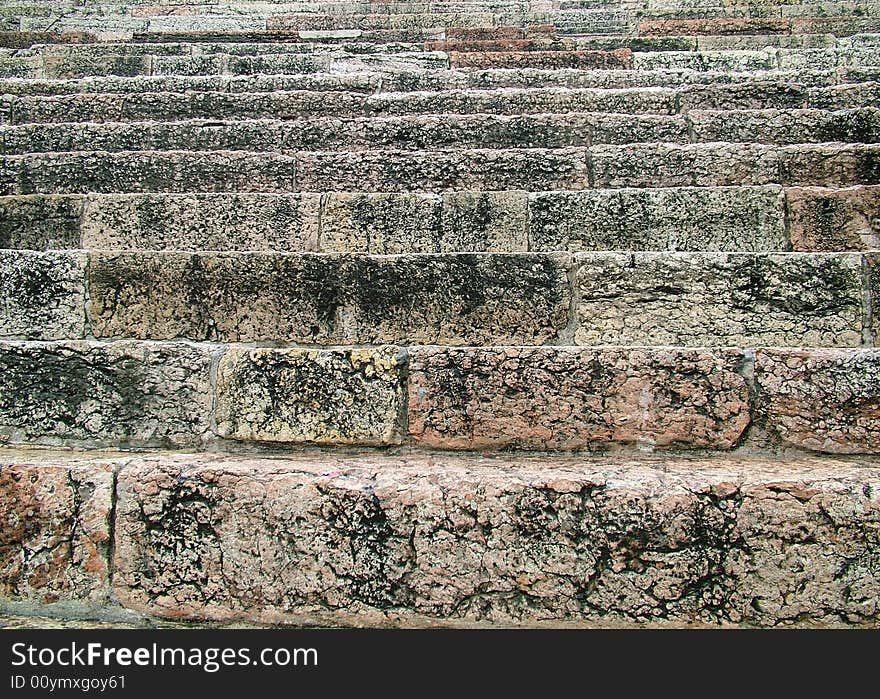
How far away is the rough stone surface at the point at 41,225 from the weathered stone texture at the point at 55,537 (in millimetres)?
1268

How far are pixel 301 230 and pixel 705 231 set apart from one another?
175cm

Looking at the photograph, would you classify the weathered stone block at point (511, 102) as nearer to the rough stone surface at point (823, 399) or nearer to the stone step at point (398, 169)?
the stone step at point (398, 169)

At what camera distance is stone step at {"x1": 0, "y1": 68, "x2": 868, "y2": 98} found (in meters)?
4.38

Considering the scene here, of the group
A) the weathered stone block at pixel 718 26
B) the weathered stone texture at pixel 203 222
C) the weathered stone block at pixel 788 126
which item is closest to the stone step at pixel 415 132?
the weathered stone block at pixel 788 126

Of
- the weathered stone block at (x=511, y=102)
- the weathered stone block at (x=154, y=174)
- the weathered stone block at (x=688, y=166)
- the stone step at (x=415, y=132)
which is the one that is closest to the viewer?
the weathered stone block at (x=688, y=166)

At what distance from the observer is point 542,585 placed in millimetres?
2037

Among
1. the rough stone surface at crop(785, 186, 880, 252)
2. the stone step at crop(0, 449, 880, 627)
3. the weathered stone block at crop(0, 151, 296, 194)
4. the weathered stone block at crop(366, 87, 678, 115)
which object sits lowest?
the stone step at crop(0, 449, 880, 627)

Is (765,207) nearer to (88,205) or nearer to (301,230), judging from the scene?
(301,230)

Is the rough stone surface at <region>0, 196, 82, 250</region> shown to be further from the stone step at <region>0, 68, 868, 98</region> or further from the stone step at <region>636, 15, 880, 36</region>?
the stone step at <region>636, 15, 880, 36</region>

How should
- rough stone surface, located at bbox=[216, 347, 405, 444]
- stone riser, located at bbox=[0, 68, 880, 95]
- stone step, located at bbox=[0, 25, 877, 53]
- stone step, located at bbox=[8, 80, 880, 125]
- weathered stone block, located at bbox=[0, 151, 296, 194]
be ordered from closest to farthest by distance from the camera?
1. rough stone surface, located at bbox=[216, 347, 405, 444]
2. weathered stone block, located at bbox=[0, 151, 296, 194]
3. stone step, located at bbox=[8, 80, 880, 125]
4. stone riser, located at bbox=[0, 68, 880, 95]
5. stone step, located at bbox=[0, 25, 877, 53]

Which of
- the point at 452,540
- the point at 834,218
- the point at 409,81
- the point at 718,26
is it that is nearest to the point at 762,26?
the point at 718,26

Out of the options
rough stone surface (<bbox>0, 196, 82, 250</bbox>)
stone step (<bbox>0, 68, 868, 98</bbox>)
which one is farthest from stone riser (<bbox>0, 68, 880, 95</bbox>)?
rough stone surface (<bbox>0, 196, 82, 250</bbox>)

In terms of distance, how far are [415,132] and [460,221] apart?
3.23 feet

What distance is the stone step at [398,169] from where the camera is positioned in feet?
10.5
